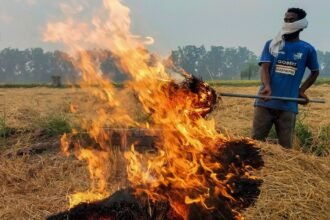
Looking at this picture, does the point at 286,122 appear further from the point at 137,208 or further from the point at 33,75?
the point at 33,75

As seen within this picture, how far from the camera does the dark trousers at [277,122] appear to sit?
20.6 ft

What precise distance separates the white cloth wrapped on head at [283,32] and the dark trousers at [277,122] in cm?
73

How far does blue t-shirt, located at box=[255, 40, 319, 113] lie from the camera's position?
6.17m

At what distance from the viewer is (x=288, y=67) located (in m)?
6.19

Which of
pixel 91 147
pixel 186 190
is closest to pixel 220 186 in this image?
pixel 186 190

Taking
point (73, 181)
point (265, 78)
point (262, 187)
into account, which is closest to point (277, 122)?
A: point (265, 78)

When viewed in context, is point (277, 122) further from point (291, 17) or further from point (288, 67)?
point (291, 17)

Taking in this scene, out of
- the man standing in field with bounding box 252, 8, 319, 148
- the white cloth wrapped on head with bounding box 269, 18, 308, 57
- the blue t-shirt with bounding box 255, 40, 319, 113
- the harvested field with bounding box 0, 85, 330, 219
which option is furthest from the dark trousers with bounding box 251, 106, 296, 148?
the white cloth wrapped on head with bounding box 269, 18, 308, 57

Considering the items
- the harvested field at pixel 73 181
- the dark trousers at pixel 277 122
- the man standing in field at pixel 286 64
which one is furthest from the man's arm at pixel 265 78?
the harvested field at pixel 73 181

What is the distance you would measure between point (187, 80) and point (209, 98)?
0.31 metres

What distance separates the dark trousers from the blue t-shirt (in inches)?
4.1

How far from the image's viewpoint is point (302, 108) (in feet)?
44.5

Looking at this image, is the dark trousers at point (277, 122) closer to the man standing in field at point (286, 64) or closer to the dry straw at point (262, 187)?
the man standing in field at point (286, 64)

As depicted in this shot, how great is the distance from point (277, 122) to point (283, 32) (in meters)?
1.12
